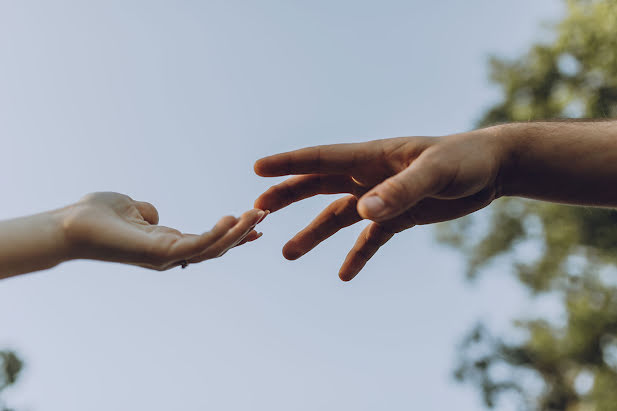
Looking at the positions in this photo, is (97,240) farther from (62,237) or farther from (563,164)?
(563,164)

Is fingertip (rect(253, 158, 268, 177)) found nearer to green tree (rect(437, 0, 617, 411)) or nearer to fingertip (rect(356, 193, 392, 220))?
fingertip (rect(356, 193, 392, 220))

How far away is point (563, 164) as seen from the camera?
111 inches

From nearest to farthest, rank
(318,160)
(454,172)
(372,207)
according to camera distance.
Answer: (372,207) → (454,172) → (318,160)

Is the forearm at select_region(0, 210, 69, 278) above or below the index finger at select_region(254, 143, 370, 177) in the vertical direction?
below

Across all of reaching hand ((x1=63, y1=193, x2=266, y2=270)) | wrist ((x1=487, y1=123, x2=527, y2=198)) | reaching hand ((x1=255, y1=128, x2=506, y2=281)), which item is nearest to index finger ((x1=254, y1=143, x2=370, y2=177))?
reaching hand ((x1=255, y1=128, x2=506, y2=281))

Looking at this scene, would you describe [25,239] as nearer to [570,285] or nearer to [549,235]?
[549,235]

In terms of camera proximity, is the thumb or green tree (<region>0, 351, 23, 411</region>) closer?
the thumb

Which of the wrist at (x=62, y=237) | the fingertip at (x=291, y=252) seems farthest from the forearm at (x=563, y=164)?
the wrist at (x=62, y=237)

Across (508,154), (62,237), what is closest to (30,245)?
(62,237)

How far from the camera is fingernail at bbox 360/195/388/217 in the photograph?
77.3 inches

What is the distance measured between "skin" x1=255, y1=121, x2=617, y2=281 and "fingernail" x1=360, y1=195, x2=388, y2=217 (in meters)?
0.42

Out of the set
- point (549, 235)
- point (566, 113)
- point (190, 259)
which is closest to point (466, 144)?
point (190, 259)

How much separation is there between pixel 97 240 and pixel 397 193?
4.00ft

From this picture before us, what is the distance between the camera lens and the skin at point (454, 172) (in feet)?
8.19
